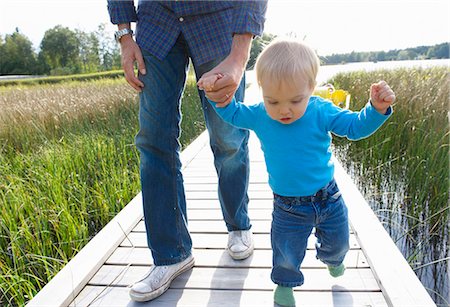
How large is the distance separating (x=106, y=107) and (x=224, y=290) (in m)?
5.03

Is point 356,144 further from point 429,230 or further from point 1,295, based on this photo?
point 1,295

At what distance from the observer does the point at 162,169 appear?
1.80 meters

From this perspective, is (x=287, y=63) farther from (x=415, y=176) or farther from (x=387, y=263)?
(x=415, y=176)

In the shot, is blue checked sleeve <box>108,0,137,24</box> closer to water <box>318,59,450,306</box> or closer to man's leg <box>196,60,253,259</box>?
man's leg <box>196,60,253,259</box>

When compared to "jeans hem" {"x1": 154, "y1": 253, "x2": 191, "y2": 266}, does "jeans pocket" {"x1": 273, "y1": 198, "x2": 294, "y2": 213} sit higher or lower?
higher

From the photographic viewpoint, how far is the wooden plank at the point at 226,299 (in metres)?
1.72

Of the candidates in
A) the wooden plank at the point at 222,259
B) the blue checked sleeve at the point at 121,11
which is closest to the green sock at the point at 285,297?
the wooden plank at the point at 222,259

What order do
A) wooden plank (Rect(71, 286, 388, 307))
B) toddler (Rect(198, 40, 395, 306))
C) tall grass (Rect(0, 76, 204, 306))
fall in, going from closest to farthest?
toddler (Rect(198, 40, 395, 306)) < wooden plank (Rect(71, 286, 388, 307)) < tall grass (Rect(0, 76, 204, 306))

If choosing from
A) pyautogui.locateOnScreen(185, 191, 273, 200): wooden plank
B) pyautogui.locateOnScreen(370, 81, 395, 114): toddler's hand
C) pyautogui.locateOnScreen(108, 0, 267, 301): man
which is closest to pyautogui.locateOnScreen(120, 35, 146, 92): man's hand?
pyautogui.locateOnScreen(108, 0, 267, 301): man

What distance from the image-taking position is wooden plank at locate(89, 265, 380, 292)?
1.84 metres

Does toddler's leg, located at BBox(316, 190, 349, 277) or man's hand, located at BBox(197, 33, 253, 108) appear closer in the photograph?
man's hand, located at BBox(197, 33, 253, 108)

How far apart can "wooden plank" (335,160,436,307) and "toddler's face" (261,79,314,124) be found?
820mm

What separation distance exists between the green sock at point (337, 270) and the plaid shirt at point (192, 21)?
1.00 metres

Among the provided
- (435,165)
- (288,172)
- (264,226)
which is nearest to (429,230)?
A: (435,165)
